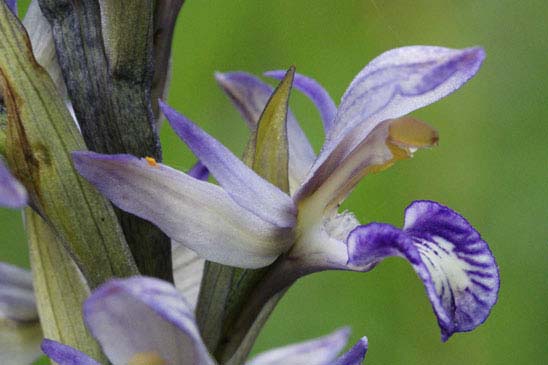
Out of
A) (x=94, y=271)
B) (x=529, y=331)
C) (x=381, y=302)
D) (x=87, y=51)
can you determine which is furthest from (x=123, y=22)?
(x=529, y=331)

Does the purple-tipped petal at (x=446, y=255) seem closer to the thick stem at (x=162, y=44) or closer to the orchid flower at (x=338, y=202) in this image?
the orchid flower at (x=338, y=202)

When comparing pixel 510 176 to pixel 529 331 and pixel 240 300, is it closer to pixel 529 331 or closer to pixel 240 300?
pixel 529 331

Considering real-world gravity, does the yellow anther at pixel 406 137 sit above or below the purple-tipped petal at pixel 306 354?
above

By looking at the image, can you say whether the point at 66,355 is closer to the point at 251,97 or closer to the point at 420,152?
the point at 251,97

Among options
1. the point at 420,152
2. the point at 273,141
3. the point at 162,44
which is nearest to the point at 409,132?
the point at 273,141

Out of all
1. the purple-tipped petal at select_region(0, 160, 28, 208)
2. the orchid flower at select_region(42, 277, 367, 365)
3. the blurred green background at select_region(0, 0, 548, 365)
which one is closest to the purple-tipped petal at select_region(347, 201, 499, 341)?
the orchid flower at select_region(42, 277, 367, 365)

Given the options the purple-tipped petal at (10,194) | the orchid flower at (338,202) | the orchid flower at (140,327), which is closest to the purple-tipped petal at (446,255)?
the orchid flower at (338,202)
